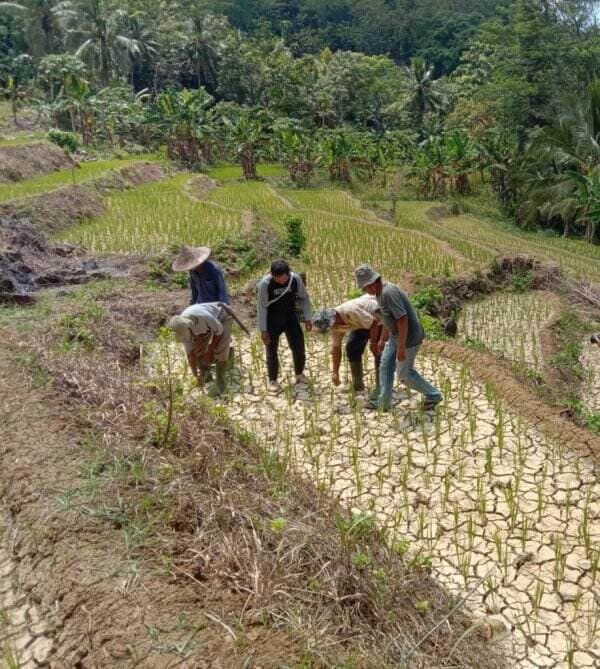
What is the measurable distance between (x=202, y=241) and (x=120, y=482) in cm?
981

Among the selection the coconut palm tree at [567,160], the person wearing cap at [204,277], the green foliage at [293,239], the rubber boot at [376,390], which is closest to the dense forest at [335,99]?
the coconut palm tree at [567,160]

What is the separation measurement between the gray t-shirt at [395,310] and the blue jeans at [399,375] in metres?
0.10

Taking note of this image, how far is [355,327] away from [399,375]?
597 mm

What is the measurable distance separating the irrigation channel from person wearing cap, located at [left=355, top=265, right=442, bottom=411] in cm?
20

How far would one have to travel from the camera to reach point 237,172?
33188 mm

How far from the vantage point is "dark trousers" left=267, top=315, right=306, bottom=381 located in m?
5.85

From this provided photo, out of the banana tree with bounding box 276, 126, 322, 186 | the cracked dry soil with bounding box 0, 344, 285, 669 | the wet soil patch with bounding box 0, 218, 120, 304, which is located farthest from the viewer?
the banana tree with bounding box 276, 126, 322, 186

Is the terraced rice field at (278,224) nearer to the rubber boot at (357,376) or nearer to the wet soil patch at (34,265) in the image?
the wet soil patch at (34,265)

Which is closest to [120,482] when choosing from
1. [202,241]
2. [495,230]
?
[202,241]

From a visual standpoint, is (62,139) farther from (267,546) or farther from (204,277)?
(267,546)

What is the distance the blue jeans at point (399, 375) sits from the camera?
5195 mm

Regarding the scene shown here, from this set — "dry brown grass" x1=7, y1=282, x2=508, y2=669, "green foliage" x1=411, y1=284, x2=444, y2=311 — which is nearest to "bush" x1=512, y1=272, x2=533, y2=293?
"green foliage" x1=411, y1=284, x2=444, y2=311

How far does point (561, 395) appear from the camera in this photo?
6.64 metres

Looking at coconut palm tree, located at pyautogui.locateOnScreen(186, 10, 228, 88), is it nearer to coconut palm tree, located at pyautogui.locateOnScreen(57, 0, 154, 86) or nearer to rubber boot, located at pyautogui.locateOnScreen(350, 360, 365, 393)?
coconut palm tree, located at pyautogui.locateOnScreen(57, 0, 154, 86)
